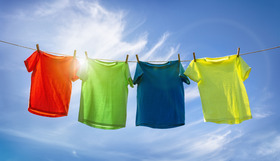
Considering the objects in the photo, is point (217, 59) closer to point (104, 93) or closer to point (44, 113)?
point (104, 93)

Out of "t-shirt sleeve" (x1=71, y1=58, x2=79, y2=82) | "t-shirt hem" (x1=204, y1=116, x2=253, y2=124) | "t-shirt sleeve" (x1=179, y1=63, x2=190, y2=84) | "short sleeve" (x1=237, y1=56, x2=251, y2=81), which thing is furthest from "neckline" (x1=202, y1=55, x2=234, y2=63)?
"t-shirt sleeve" (x1=71, y1=58, x2=79, y2=82)

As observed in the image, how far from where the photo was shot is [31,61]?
645 cm

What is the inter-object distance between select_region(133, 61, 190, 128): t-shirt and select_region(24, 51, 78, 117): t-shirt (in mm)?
1878

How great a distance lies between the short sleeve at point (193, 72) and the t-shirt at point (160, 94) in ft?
0.46

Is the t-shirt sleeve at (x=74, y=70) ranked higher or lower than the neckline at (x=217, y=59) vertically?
lower

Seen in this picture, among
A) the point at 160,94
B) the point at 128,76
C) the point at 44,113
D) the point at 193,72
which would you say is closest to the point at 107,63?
the point at 128,76

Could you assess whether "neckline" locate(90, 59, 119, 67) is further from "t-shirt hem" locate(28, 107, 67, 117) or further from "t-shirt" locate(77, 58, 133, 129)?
"t-shirt hem" locate(28, 107, 67, 117)

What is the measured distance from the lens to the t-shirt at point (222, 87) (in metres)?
6.17

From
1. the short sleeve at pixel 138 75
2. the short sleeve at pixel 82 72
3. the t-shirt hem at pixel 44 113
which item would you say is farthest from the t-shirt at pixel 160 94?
the t-shirt hem at pixel 44 113

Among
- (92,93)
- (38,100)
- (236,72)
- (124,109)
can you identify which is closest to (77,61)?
(92,93)

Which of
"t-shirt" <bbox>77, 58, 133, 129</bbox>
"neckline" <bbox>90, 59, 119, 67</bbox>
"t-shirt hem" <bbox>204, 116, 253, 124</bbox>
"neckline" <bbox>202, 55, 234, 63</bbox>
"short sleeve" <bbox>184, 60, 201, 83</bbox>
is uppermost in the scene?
"neckline" <bbox>202, 55, 234, 63</bbox>

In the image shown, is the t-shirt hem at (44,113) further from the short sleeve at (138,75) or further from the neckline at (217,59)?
the neckline at (217,59)

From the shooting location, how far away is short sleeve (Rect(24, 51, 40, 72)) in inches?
251

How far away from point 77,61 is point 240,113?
4573 millimetres
